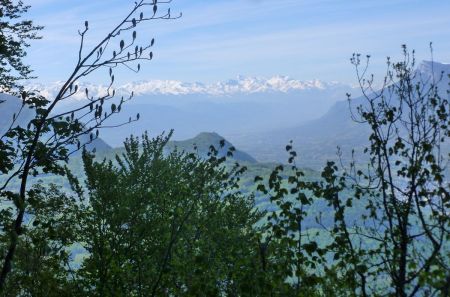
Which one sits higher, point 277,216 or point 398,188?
point 398,188

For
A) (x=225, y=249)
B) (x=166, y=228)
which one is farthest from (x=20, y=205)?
(x=166, y=228)

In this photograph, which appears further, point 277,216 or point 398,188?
point 398,188

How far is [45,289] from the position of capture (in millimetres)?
18188

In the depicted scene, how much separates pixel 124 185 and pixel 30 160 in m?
13.9

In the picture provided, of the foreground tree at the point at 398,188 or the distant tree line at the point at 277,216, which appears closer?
the distant tree line at the point at 277,216

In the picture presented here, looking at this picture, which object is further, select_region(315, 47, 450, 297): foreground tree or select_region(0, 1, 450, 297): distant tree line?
select_region(315, 47, 450, 297): foreground tree

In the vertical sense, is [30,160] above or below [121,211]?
below

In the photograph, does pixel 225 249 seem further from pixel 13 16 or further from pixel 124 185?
pixel 13 16

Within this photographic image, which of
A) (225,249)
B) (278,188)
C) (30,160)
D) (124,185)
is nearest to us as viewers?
(30,160)

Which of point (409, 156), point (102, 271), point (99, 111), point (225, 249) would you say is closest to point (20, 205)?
point (99, 111)

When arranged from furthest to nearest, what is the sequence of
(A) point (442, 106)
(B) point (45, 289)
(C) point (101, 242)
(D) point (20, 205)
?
(C) point (101, 242) < (B) point (45, 289) < (A) point (442, 106) < (D) point (20, 205)

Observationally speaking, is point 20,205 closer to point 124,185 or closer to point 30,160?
point 30,160

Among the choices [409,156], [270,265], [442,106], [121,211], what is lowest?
[270,265]

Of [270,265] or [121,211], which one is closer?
[270,265]
